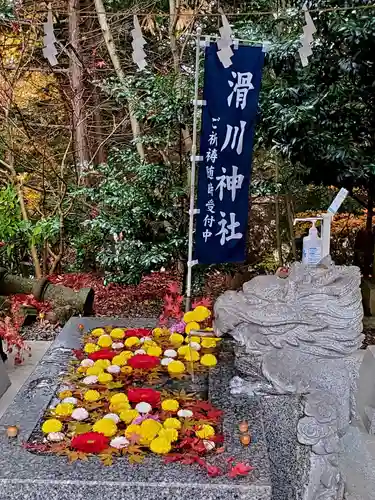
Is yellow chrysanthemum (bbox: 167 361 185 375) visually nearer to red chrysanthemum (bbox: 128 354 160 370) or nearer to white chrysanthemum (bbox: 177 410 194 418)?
red chrysanthemum (bbox: 128 354 160 370)

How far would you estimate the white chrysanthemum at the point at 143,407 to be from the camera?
186cm

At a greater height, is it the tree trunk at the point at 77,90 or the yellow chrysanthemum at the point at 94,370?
the tree trunk at the point at 77,90

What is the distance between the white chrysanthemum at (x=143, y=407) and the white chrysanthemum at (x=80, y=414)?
6.9 inches

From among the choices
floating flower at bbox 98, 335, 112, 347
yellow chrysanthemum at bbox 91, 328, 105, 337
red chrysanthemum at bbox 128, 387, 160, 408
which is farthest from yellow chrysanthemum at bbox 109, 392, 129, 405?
yellow chrysanthemum at bbox 91, 328, 105, 337

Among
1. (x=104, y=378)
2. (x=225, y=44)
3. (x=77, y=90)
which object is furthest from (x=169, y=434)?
(x=77, y=90)

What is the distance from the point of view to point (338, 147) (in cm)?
388

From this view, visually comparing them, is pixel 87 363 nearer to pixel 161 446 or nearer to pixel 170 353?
pixel 170 353

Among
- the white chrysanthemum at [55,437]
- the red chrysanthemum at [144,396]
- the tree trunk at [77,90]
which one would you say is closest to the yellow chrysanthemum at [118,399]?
the red chrysanthemum at [144,396]

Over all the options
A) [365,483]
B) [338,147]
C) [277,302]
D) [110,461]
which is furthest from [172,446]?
[338,147]

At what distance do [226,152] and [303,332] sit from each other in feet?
6.31

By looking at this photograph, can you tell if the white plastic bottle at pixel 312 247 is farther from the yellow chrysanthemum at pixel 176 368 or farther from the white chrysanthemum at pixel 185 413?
the white chrysanthemum at pixel 185 413

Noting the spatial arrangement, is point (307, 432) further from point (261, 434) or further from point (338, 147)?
point (338, 147)

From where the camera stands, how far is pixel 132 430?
5.60ft

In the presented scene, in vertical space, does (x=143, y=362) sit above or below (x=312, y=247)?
below
